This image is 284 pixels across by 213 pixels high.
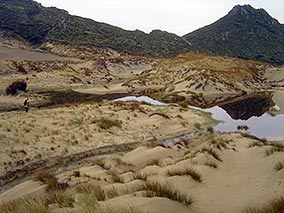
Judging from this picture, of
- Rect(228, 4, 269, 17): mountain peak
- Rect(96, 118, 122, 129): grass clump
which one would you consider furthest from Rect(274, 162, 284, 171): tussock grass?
Rect(228, 4, 269, 17): mountain peak

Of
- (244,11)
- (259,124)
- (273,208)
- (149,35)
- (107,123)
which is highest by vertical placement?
(244,11)

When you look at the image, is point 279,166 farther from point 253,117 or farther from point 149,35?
point 149,35

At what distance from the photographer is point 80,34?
137 m

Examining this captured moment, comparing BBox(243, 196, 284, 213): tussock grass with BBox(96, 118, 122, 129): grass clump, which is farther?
BBox(96, 118, 122, 129): grass clump

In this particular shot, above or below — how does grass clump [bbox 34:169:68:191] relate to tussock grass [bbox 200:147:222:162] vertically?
below

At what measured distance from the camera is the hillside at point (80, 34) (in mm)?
131000

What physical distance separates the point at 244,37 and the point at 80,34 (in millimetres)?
63364

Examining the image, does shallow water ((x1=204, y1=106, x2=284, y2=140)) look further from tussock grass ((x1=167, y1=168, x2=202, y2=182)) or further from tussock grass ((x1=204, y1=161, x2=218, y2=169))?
tussock grass ((x1=167, y1=168, x2=202, y2=182))

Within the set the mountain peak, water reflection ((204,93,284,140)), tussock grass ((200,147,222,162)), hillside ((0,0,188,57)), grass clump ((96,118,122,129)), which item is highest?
the mountain peak

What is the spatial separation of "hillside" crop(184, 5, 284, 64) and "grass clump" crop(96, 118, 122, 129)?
121m

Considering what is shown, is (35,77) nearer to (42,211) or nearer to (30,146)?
(30,146)

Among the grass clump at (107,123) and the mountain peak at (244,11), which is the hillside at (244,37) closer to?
the mountain peak at (244,11)

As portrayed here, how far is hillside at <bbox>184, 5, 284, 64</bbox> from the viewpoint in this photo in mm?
148125

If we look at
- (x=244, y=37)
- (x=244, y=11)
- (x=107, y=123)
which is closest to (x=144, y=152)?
(x=107, y=123)
